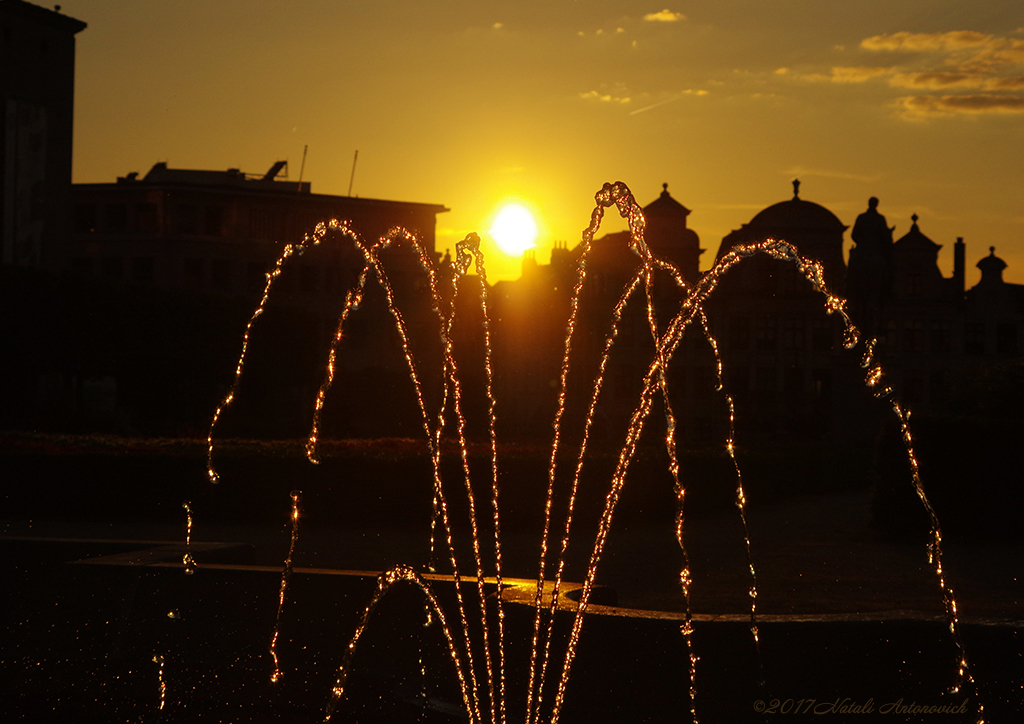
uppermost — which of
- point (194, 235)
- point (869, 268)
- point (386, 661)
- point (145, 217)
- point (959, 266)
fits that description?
point (145, 217)

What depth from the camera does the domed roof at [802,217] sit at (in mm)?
43625

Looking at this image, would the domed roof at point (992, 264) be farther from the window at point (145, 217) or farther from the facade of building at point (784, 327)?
the window at point (145, 217)

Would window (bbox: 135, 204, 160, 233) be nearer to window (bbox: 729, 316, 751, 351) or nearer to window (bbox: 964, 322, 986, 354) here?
window (bbox: 729, 316, 751, 351)

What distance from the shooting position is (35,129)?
5056 centimetres

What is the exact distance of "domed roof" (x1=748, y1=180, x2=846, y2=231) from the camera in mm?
43625

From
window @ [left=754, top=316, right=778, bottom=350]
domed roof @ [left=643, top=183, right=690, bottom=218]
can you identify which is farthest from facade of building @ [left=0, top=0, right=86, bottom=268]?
window @ [left=754, top=316, right=778, bottom=350]

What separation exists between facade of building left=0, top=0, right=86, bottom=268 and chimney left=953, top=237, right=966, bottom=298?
136 ft

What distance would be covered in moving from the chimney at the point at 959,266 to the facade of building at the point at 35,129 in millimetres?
41406

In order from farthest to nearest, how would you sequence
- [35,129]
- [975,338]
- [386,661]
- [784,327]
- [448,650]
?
[35,129], [784,327], [975,338], [386,661], [448,650]

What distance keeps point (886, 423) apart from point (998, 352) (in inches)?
1485

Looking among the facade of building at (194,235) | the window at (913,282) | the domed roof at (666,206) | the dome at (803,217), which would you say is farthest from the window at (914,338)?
the facade of building at (194,235)

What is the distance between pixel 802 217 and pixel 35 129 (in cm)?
3490

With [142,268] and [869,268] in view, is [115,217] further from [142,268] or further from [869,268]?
[869,268]

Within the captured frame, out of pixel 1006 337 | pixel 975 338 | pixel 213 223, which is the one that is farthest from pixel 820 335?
pixel 213 223
